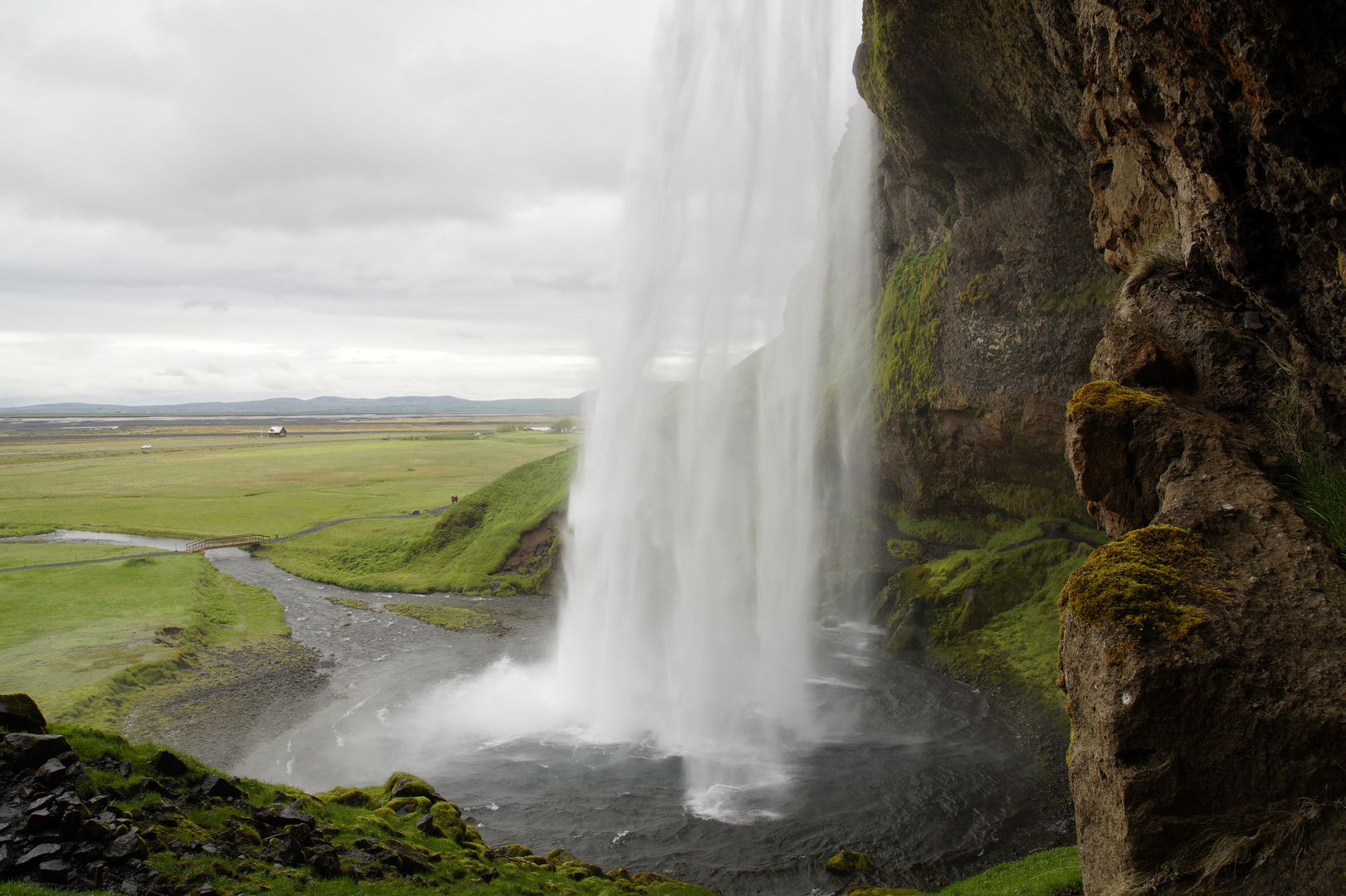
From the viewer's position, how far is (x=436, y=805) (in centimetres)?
1898

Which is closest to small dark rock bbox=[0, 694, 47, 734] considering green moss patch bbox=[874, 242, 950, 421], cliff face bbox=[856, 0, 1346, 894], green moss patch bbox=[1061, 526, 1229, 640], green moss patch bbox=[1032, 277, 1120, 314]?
green moss patch bbox=[1061, 526, 1229, 640]

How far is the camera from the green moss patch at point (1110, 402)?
1475cm

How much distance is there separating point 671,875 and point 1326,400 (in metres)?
17.4

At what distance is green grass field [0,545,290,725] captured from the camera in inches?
1149

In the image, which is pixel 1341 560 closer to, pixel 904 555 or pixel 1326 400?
pixel 1326 400

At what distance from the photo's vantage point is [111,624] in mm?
37062

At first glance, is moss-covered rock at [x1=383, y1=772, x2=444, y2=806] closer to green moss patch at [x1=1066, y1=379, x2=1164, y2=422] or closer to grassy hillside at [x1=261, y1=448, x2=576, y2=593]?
green moss patch at [x1=1066, y1=379, x2=1164, y2=422]

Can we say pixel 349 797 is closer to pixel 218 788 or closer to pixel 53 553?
pixel 218 788

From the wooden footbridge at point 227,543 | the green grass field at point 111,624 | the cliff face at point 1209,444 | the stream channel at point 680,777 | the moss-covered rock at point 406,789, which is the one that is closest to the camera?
the cliff face at point 1209,444

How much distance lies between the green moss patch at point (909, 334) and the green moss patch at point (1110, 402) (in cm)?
2275

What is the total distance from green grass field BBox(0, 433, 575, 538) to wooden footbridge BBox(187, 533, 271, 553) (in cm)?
365

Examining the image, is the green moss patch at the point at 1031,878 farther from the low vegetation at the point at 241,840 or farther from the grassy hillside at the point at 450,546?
the grassy hillside at the point at 450,546

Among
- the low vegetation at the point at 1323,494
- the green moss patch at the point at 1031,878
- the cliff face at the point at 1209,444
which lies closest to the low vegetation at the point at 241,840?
the green moss patch at the point at 1031,878

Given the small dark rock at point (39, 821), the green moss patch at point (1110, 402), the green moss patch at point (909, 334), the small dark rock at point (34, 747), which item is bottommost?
the small dark rock at point (39, 821)
